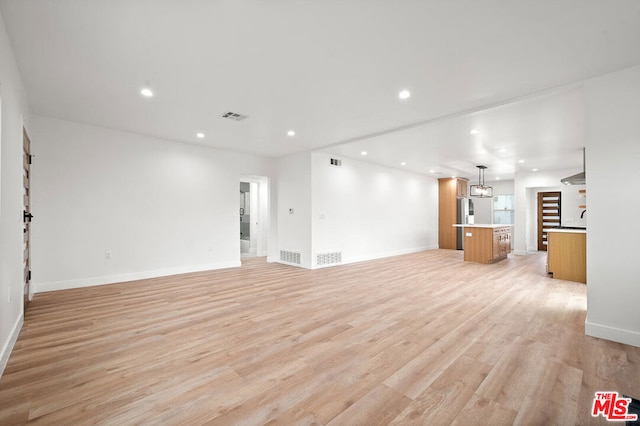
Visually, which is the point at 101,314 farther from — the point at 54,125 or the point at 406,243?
the point at 406,243

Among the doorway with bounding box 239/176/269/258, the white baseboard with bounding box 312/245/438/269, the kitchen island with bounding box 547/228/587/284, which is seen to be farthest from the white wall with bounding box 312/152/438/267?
the kitchen island with bounding box 547/228/587/284

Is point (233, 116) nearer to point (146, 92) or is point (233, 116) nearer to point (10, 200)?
point (146, 92)

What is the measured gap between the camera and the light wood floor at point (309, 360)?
1780mm

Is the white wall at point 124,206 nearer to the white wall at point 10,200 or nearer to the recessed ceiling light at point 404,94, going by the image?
the white wall at point 10,200

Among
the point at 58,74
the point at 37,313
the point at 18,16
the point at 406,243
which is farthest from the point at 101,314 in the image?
the point at 406,243

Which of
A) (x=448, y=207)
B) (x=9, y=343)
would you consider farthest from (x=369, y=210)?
(x=9, y=343)

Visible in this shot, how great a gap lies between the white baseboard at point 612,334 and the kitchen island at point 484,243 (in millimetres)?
4539

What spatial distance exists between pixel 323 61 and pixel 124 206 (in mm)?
4697

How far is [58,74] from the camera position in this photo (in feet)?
10.5

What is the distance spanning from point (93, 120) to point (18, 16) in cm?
280

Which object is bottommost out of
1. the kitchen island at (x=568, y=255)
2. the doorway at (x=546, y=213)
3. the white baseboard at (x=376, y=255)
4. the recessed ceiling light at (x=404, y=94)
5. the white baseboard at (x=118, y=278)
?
the white baseboard at (x=376, y=255)

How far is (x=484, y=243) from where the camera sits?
7.33 metres

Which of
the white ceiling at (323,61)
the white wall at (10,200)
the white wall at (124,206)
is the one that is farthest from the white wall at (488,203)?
the white wall at (10,200)

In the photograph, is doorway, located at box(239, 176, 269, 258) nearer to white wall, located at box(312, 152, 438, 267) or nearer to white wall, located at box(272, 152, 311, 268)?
white wall, located at box(272, 152, 311, 268)
